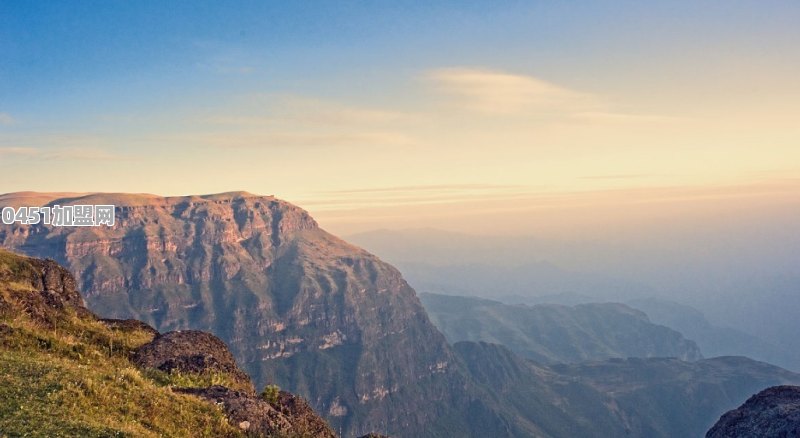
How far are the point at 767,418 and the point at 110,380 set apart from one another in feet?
136

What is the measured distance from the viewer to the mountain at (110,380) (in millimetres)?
17906

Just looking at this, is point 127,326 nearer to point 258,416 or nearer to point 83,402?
point 258,416

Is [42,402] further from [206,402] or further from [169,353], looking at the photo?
[169,353]

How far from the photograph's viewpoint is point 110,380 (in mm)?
21859

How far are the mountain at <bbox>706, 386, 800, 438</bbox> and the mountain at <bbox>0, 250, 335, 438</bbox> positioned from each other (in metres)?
29.5

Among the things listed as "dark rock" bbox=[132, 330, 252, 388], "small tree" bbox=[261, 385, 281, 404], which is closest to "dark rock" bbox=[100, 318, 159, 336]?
"dark rock" bbox=[132, 330, 252, 388]

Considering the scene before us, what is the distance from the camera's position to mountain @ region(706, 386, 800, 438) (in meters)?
32.5

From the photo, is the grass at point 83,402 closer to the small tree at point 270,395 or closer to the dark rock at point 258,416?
the dark rock at point 258,416

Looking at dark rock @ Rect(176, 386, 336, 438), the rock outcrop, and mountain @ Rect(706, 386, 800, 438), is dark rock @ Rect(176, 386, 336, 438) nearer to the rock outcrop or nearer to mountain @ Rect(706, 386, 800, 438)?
the rock outcrop

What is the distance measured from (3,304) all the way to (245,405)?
20.2 metres

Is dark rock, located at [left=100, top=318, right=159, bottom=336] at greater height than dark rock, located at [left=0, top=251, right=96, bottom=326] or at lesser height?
lesser

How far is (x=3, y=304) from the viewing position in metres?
32.2

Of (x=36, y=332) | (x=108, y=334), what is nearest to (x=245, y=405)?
(x=36, y=332)

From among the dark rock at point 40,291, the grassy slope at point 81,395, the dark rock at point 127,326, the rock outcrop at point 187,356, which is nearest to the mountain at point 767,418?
the rock outcrop at point 187,356
